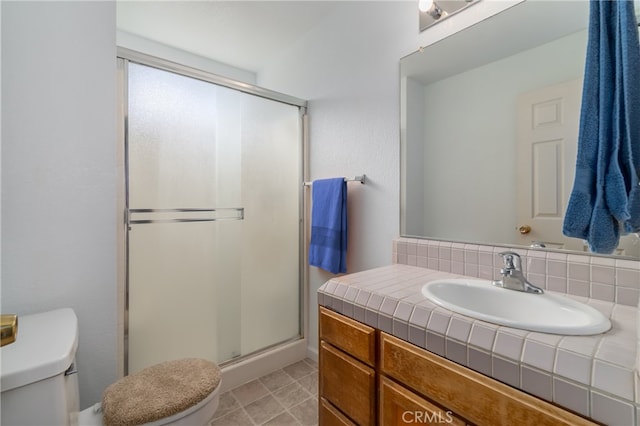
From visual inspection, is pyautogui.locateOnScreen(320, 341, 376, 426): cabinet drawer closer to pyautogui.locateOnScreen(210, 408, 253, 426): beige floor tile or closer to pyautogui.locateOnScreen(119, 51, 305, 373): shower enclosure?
pyautogui.locateOnScreen(210, 408, 253, 426): beige floor tile

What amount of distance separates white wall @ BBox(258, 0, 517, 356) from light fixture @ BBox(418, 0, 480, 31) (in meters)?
0.03

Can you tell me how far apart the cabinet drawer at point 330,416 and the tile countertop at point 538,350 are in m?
0.40

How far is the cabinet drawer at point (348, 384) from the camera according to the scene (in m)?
0.93

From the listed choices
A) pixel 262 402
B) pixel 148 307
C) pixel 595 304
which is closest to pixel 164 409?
pixel 148 307

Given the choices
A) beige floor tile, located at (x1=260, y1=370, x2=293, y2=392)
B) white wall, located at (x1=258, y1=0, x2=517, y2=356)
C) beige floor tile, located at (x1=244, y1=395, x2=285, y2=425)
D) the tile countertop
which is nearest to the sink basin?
the tile countertop

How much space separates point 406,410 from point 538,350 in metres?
0.41

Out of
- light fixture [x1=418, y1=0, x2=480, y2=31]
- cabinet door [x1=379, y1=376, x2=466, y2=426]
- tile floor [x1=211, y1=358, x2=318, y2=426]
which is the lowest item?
tile floor [x1=211, y1=358, x2=318, y2=426]

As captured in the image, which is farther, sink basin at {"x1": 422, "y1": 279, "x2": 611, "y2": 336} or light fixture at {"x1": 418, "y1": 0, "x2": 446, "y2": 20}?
light fixture at {"x1": 418, "y1": 0, "x2": 446, "y2": 20}

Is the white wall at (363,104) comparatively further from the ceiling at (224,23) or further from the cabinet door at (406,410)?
the cabinet door at (406,410)

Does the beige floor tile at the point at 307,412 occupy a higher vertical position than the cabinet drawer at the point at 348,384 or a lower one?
lower

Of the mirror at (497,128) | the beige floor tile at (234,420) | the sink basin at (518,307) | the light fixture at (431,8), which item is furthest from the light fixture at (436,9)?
the beige floor tile at (234,420)

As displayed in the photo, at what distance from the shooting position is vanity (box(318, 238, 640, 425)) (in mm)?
540

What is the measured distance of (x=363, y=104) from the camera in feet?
5.50

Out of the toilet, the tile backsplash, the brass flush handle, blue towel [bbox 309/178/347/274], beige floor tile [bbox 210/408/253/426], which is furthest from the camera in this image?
blue towel [bbox 309/178/347/274]
